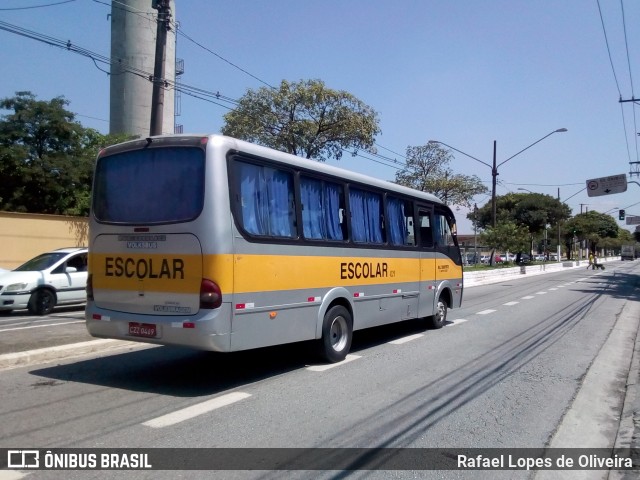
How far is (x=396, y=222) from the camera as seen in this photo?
10891 millimetres

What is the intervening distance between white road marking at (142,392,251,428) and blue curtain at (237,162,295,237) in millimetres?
2012

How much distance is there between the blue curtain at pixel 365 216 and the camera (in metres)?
9.48

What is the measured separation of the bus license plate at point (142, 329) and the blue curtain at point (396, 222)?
504 centimetres

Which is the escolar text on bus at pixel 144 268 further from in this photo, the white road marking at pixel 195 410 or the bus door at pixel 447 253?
the bus door at pixel 447 253

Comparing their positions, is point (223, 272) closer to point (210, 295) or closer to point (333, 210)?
point (210, 295)

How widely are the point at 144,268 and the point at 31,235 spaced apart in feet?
60.9

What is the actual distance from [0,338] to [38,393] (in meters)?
4.05

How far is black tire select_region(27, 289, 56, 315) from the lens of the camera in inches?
558

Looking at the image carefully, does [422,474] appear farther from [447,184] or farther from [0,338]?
[447,184]

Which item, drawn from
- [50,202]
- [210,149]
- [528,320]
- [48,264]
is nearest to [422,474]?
[210,149]

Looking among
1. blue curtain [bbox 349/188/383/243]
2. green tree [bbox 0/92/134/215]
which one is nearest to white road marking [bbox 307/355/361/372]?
blue curtain [bbox 349/188/383/243]

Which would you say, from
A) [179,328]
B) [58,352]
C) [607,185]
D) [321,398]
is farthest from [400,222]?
[607,185]

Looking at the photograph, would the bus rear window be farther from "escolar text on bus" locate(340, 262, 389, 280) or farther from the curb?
"escolar text on bus" locate(340, 262, 389, 280)

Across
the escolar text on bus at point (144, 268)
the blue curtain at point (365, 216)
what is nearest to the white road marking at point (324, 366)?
the blue curtain at point (365, 216)
